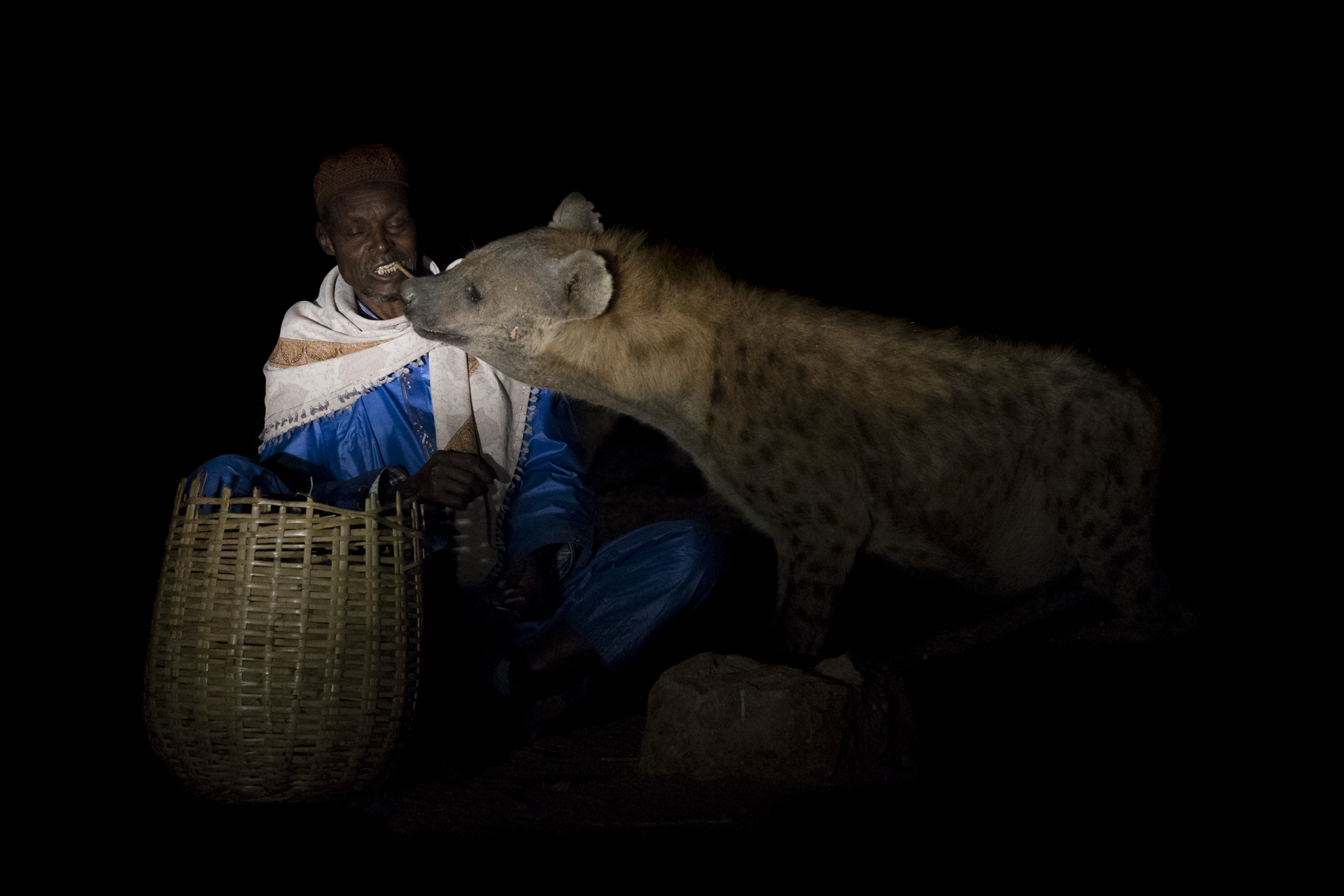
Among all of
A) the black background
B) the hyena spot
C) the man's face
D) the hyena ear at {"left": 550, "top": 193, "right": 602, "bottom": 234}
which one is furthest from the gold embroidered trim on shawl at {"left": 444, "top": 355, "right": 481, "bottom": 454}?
the hyena spot

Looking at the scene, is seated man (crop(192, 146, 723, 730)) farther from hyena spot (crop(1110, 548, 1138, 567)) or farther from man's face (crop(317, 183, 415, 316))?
hyena spot (crop(1110, 548, 1138, 567))

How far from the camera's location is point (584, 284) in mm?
1830

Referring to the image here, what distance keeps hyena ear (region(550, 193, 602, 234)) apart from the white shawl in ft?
1.03

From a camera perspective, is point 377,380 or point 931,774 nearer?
point 931,774

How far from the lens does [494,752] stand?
184 cm

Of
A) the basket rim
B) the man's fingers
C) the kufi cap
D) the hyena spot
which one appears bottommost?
the hyena spot

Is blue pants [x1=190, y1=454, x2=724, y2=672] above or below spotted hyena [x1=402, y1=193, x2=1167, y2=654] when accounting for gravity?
below

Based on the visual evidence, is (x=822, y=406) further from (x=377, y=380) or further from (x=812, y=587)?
(x=377, y=380)

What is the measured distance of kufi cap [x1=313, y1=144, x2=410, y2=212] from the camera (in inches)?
80.3

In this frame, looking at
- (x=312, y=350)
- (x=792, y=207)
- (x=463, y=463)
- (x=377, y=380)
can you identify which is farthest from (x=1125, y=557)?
(x=792, y=207)

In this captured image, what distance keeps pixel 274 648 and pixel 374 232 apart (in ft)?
2.95

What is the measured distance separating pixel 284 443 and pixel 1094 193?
93.5 inches

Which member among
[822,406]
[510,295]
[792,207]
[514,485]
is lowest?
[514,485]

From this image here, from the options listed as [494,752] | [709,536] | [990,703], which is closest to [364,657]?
[494,752]
